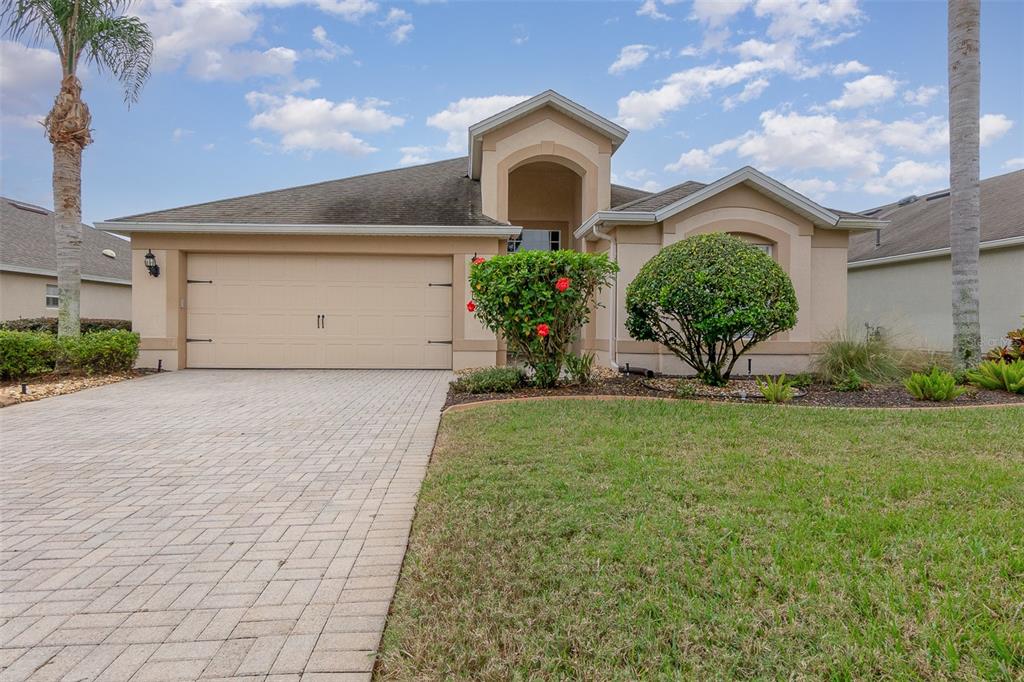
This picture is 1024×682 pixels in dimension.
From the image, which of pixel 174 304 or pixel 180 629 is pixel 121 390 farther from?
pixel 180 629

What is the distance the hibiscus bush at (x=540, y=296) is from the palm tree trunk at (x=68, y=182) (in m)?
8.88

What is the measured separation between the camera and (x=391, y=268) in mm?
12414

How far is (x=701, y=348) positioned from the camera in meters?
8.59

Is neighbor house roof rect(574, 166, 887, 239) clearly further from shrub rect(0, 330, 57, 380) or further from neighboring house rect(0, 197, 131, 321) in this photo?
neighboring house rect(0, 197, 131, 321)

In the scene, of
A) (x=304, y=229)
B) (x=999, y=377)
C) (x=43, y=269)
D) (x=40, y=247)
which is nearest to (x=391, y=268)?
(x=304, y=229)

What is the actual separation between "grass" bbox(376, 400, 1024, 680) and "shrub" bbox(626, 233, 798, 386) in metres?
2.93

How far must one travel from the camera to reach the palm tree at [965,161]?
8.40 metres

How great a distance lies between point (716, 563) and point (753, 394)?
5.91 m

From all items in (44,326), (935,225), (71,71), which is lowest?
(44,326)

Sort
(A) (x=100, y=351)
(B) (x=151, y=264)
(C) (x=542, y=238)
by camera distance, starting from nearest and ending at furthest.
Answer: (A) (x=100, y=351)
(B) (x=151, y=264)
(C) (x=542, y=238)

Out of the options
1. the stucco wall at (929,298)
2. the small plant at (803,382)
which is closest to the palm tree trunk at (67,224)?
the small plant at (803,382)

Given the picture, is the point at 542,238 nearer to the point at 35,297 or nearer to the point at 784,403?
the point at 784,403

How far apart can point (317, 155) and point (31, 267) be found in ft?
30.5

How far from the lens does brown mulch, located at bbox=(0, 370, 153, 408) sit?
8.62m
